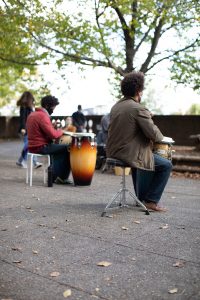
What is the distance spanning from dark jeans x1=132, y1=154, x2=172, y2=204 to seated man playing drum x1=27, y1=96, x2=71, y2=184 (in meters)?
2.76

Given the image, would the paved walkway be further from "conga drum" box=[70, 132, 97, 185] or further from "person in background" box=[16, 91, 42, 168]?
"person in background" box=[16, 91, 42, 168]

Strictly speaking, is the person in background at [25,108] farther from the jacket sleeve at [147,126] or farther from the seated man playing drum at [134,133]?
the jacket sleeve at [147,126]

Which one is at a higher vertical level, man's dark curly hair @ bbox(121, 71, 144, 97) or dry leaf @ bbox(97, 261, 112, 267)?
man's dark curly hair @ bbox(121, 71, 144, 97)

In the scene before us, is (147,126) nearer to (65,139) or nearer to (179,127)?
(65,139)

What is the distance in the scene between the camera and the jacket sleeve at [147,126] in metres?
6.14

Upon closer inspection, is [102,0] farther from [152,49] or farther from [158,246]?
[158,246]

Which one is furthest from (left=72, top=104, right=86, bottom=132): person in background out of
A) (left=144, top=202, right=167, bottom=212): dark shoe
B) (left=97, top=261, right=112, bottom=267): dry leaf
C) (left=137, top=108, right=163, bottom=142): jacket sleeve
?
(left=97, top=261, right=112, bottom=267): dry leaf

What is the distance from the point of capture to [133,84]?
6.42 m

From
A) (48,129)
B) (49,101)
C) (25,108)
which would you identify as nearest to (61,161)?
(48,129)

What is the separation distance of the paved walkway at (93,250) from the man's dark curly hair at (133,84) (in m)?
1.72

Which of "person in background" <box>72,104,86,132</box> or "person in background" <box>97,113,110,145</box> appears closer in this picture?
"person in background" <box>97,113,110,145</box>

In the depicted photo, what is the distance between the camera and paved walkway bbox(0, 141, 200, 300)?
3602 millimetres

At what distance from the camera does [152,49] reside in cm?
1744

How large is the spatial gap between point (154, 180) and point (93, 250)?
233 cm
